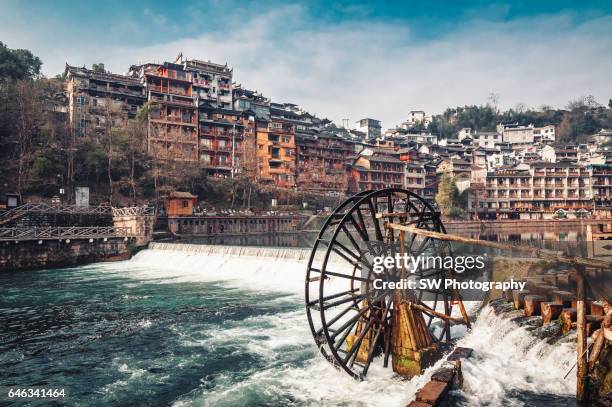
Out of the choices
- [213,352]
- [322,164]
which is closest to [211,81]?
[322,164]

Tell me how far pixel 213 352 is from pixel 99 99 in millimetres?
70000

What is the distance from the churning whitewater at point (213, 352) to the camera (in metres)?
10.6

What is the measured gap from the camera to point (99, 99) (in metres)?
70.8

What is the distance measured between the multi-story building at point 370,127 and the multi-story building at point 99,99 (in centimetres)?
8438

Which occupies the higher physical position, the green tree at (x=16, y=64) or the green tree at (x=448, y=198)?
the green tree at (x=16, y=64)

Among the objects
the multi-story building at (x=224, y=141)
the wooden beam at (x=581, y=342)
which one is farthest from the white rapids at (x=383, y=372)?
the multi-story building at (x=224, y=141)

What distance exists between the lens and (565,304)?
13.0 m

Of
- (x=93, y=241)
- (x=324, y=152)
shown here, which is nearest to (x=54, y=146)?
(x=93, y=241)

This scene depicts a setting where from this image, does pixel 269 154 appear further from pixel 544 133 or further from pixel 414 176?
pixel 544 133

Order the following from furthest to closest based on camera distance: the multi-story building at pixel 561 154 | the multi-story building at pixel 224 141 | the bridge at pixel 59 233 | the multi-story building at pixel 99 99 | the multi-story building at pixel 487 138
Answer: the multi-story building at pixel 487 138, the multi-story building at pixel 561 154, the multi-story building at pixel 224 141, the multi-story building at pixel 99 99, the bridge at pixel 59 233

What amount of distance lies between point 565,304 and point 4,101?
215 feet

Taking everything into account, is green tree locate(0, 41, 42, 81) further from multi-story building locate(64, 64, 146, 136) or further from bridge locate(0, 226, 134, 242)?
bridge locate(0, 226, 134, 242)

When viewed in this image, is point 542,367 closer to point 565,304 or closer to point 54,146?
point 565,304

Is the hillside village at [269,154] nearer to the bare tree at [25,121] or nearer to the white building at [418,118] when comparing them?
the bare tree at [25,121]
